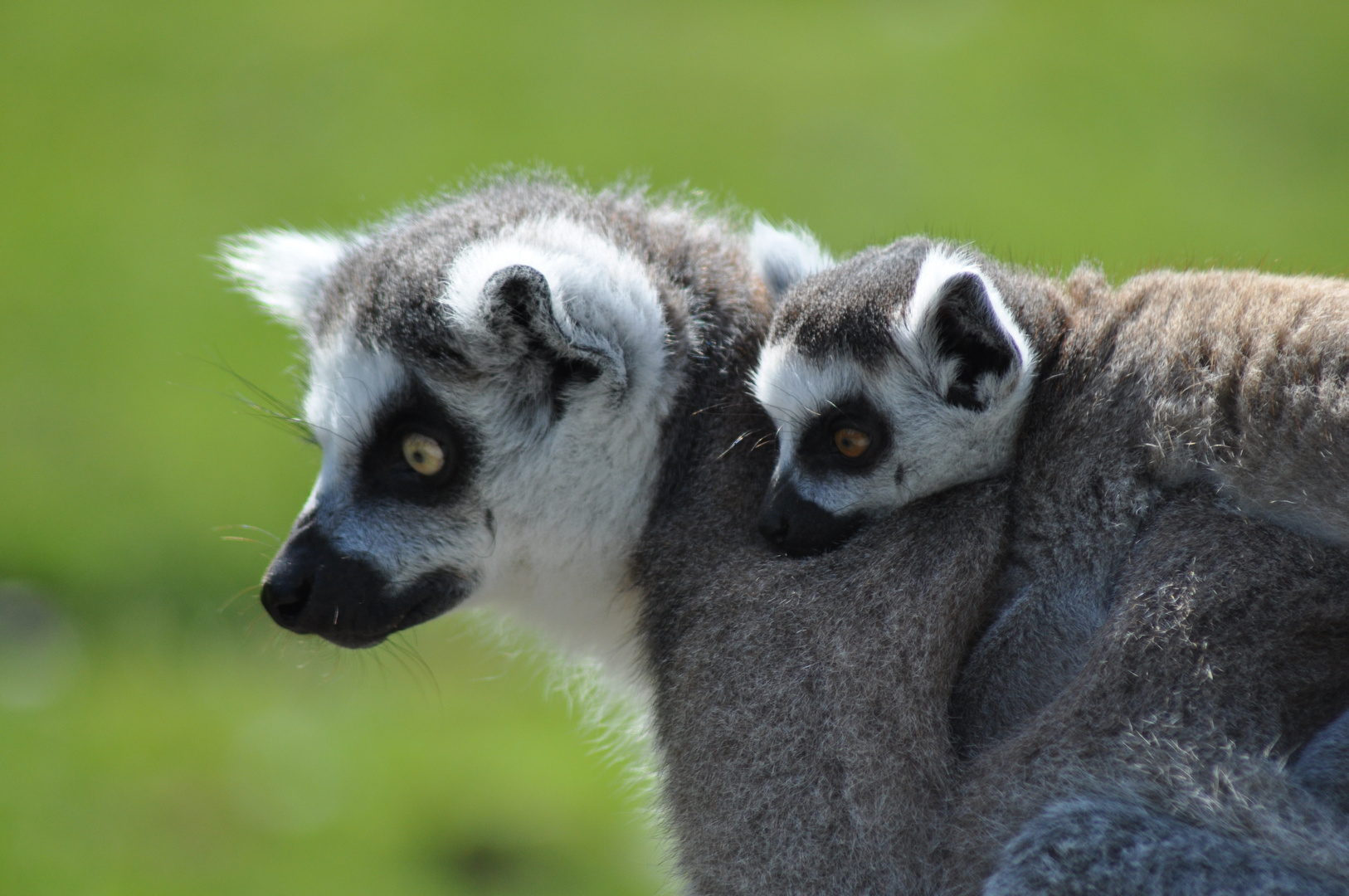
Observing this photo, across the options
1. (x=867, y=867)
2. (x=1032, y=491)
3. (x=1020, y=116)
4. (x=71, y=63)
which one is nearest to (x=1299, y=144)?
(x=1020, y=116)

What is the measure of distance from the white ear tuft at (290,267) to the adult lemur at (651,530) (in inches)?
5.1

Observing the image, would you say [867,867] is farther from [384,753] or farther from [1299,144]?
[1299,144]

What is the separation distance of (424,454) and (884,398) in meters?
1.06

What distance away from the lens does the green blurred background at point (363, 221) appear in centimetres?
451

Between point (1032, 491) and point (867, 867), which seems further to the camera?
point (1032, 491)

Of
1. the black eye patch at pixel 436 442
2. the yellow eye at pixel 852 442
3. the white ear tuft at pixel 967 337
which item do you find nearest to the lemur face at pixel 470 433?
the black eye patch at pixel 436 442

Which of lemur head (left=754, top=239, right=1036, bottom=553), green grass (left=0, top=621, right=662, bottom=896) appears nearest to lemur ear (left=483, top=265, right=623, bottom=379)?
lemur head (left=754, top=239, right=1036, bottom=553)

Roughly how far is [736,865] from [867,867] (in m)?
0.27

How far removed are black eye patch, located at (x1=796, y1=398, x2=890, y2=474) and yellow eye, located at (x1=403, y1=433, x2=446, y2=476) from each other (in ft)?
2.71

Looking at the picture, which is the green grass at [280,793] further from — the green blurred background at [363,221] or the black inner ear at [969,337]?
the black inner ear at [969,337]

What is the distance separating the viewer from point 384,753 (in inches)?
195

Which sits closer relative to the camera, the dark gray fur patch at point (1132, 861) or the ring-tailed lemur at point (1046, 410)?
the dark gray fur patch at point (1132, 861)

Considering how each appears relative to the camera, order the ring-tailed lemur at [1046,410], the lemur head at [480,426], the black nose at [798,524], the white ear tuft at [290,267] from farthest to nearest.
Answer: the white ear tuft at [290,267], the lemur head at [480,426], the black nose at [798,524], the ring-tailed lemur at [1046,410]

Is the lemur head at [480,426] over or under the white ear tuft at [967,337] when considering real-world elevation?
under
